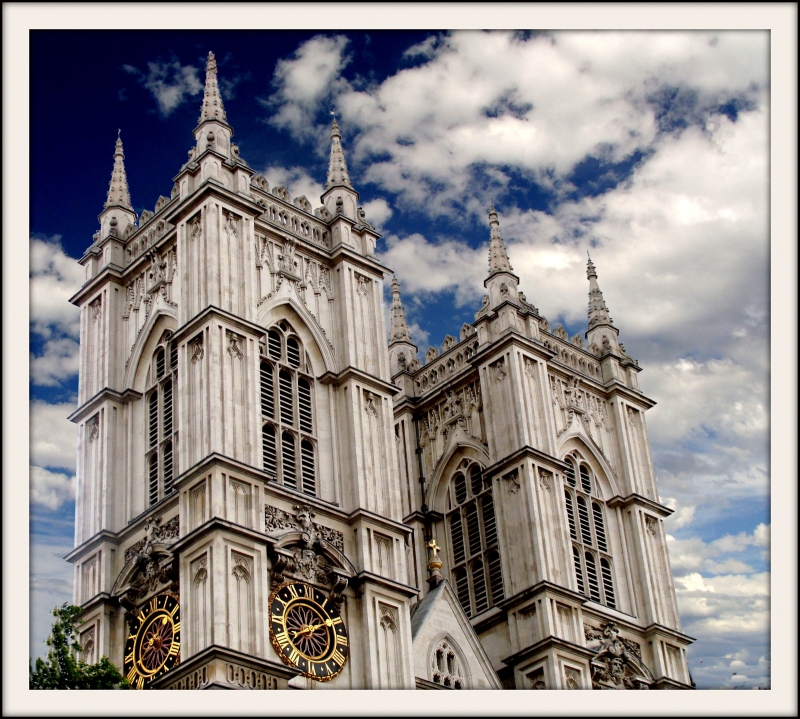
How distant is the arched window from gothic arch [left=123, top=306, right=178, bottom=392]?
11527 mm

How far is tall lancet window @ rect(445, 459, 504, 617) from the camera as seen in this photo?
2055 inches

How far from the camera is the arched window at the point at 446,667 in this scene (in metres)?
45.9

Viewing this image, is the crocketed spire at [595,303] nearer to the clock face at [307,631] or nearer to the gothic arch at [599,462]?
the gothic arch at [599,462]

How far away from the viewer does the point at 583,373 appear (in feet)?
188

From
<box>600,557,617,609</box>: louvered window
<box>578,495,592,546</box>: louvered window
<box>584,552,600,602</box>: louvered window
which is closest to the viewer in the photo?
<box>584,552,600,602</box>: louvered window

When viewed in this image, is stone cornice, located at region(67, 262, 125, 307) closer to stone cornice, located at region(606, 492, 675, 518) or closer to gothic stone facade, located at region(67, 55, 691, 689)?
gothic stone facade, located at region(67, 55, 691, 689)

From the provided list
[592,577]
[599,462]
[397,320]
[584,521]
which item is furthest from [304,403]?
[397,320]

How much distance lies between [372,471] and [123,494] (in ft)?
23.1

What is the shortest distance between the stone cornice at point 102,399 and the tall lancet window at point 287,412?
4101mm

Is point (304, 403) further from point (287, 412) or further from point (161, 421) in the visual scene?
point (161, 421)

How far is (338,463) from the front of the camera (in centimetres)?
4588

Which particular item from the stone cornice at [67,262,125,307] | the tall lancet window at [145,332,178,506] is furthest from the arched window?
the stone cornice at [67,262,125,307]

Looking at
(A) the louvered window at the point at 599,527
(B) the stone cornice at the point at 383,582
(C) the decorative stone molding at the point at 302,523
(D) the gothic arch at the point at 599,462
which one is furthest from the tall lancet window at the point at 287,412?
(A) the louvered window at the point at 599,527
